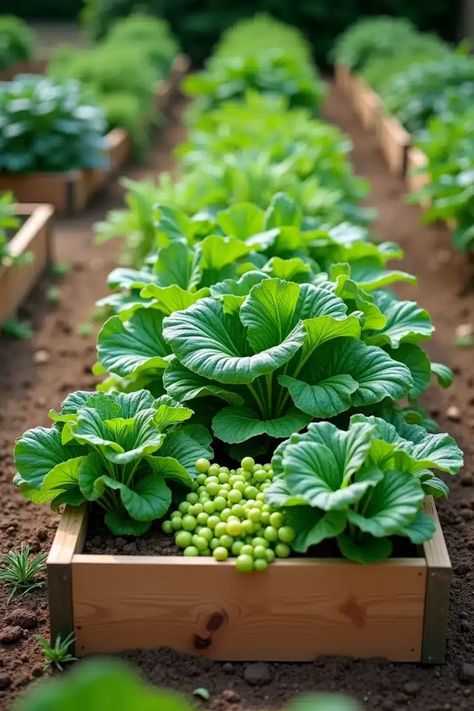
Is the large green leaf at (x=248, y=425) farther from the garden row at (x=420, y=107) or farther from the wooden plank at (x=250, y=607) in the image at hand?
the garden row at (x=420, y=107)

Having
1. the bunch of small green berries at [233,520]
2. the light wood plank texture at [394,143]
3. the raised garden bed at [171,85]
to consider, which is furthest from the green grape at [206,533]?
the raised garden bed at [171,85]

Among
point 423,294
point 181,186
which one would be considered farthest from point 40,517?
point 423,294

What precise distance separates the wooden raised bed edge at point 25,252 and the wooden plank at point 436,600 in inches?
120

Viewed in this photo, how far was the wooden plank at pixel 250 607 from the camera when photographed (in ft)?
8.32

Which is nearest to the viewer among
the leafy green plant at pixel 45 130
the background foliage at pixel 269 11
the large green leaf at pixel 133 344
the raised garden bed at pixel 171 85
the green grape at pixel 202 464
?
the green grape at pixel 202 464

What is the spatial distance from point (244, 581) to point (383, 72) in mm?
9514

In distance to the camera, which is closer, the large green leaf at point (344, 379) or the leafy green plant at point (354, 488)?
the leafy green plant at point (354, 488)

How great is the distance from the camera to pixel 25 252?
5.47 meters

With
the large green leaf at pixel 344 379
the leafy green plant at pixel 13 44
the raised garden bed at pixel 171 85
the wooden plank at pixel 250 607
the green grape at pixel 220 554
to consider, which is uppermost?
the large green leaf at pixel 344 379

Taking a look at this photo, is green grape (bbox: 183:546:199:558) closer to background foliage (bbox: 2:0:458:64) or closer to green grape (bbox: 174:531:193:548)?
green grape (bbox: 174:531:193:548)

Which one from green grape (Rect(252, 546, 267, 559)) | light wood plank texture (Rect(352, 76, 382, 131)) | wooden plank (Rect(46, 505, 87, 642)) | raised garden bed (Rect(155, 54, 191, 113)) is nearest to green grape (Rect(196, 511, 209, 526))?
green grape (Rect(252, 546, 267, 559))

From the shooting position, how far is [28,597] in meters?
2.86

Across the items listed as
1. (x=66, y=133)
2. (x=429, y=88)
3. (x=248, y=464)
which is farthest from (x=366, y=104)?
(x=248, y=464)

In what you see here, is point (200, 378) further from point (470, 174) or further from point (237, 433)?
point (470, 174)
